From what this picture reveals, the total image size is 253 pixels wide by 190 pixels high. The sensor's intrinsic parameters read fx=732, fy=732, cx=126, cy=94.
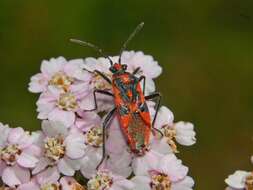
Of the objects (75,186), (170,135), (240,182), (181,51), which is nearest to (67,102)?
(75,186)

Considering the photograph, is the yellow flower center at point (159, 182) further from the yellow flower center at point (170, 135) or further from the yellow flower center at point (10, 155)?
the yellow flower center at point (10, 155)

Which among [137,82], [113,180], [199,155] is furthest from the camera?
[199,155]

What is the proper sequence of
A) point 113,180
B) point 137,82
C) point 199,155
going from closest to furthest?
1. point 113,180
2. point 137,82
3. point 199,155

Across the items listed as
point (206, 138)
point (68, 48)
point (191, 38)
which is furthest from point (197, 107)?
point (68, 48)

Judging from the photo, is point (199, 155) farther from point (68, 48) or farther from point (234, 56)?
point (68, 48)

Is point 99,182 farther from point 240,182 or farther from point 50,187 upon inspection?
point 240,182
